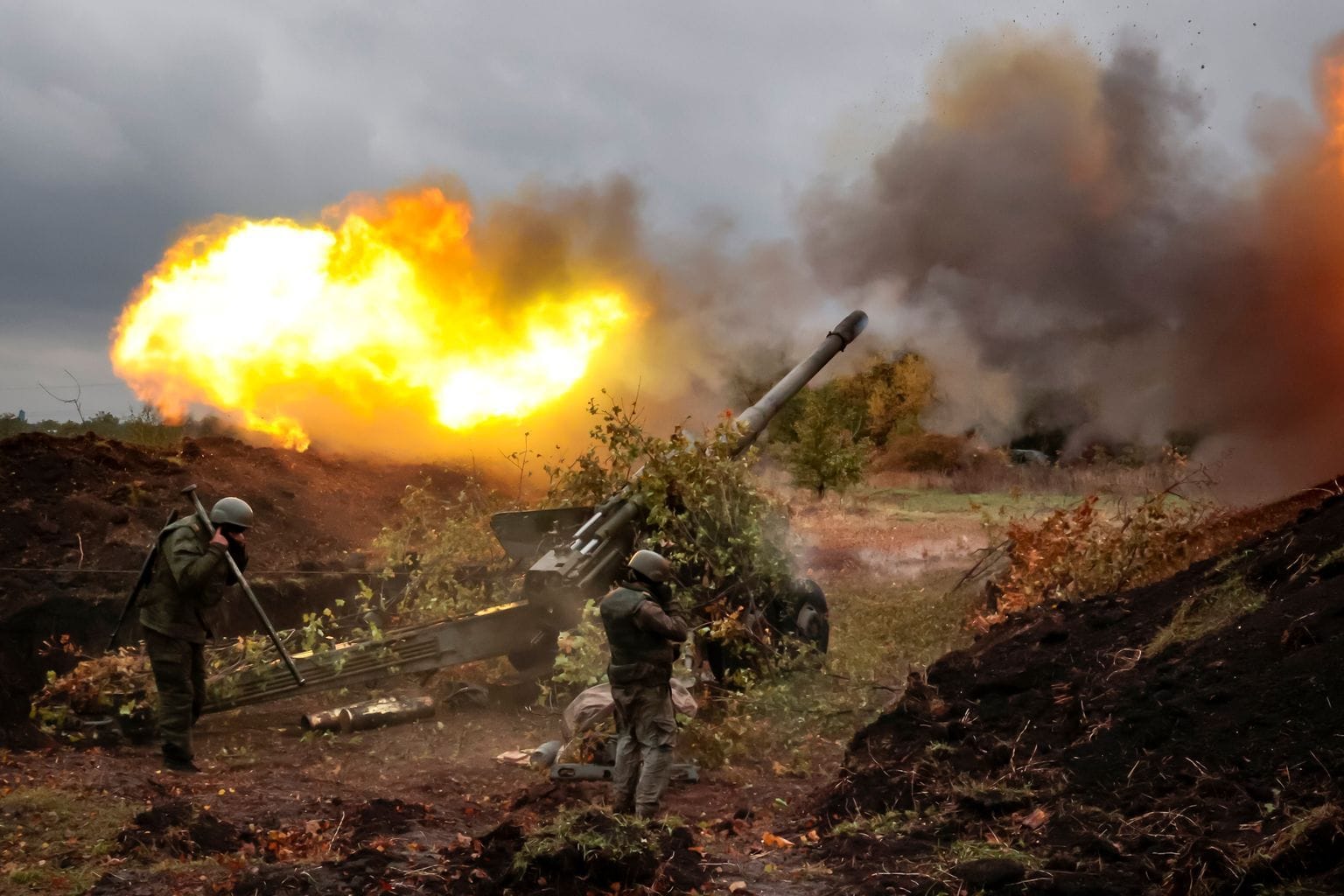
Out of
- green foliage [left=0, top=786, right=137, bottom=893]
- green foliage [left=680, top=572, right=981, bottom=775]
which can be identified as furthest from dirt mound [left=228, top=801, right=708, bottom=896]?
green foliage [left=680, top=572, right=981, bottom=775]

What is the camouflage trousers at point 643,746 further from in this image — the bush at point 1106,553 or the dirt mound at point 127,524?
the dirt mound at point 127,524

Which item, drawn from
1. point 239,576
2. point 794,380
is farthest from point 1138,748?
point 794,380

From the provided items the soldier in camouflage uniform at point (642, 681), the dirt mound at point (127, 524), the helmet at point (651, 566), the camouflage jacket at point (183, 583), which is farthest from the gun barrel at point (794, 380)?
the dirt mound at point (127, 524)

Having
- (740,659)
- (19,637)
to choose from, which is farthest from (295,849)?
(19,637)

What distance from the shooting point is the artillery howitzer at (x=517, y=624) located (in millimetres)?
9875

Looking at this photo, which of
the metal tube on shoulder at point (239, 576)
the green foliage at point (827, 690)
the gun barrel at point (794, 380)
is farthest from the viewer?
the gun barrel at point (794, 380)

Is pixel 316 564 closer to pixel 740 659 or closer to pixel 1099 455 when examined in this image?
pixel 740 659

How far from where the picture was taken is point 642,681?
7742 millimetres

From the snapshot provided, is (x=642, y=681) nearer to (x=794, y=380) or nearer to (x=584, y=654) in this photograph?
(x=584, y=654)

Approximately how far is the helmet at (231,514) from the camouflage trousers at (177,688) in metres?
0.98

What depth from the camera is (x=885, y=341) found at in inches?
584

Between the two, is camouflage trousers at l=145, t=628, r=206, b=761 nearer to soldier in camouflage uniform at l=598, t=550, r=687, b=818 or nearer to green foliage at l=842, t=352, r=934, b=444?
soldier in camouflage uniform at l=598, t=550, r=687, b=818

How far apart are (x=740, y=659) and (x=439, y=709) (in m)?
2.84

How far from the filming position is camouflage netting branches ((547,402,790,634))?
1123 cm
